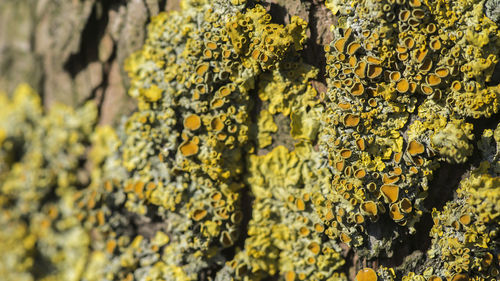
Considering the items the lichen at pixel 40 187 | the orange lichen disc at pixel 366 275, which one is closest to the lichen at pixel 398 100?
the orange lichen disc at pixel 366 275

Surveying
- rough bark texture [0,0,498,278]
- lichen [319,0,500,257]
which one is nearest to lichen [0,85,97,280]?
rough bark texture [0,0,498,278]

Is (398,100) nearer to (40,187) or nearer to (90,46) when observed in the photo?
(90,46)

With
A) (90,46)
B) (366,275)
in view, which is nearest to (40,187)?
(90,46)

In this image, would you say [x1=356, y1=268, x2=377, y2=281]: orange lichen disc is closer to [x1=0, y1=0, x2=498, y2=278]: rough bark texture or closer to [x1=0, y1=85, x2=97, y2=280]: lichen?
[x1=0, y1=0, x2=498, y2=278]: rough bark texture

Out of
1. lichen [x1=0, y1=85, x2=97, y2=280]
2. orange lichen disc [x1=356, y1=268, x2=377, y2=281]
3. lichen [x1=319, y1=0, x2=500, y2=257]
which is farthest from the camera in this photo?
lichen [x1=0, y1=85, x2=97, y2=280]

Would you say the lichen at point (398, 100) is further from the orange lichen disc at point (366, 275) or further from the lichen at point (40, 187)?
the lichen at point (40, 187)

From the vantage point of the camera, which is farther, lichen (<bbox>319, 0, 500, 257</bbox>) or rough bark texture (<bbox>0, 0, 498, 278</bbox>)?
rough bark texture (<bbox>0, 0, 498, 278</bbox>)

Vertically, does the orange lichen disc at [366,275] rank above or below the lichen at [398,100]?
below

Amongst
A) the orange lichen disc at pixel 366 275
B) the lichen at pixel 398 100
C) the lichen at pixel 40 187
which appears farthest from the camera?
the lichen at pixel 40 187

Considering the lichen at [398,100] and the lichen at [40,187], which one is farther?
the lichen at [40,187]

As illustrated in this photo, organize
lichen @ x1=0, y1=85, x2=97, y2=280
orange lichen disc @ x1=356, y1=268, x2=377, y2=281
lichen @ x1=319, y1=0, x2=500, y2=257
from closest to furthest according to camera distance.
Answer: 1. lichen @ x1=319, y1=0, x2=500, y2=257
2. orange lichen disc @ x1=356, y1=268, x2=377, y2=281
3. lichen @ x1=0, y1=85, x2=97, y2=280

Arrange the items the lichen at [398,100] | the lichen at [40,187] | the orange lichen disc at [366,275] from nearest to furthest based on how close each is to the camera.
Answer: the lichen at [398,100], the orange lichen disc at [366,275], the lichen at [40,187]
